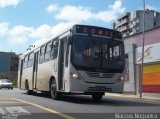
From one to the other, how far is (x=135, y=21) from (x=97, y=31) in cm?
11429

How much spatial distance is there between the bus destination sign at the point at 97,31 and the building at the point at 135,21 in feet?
298

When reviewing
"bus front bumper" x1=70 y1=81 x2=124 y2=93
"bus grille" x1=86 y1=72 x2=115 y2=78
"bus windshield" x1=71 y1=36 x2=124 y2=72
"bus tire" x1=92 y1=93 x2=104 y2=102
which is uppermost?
"bus windshield" x1=71 y1=36 x2=124 y2=72

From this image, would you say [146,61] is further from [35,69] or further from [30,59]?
[35,69]

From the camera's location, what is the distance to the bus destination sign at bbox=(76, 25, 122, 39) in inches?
776

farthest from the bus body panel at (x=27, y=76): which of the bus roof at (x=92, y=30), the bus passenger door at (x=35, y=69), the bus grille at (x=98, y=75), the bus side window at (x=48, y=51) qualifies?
the bus grille at (x=98, y=75)

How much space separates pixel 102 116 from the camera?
13.4 metres

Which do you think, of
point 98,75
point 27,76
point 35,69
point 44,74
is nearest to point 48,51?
point 44,74

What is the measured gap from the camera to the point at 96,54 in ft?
63.8

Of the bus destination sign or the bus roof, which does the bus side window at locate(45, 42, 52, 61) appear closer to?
the bus roof

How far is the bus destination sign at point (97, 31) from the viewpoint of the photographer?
1972 cm

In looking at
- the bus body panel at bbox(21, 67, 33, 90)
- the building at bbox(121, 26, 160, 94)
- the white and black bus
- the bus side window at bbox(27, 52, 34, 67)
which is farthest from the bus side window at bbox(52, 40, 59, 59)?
the building at bbox(121, 26, 160, 94)

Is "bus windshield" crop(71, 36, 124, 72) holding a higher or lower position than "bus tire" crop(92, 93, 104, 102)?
higher

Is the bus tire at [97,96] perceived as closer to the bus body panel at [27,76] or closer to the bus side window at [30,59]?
the bus body panel at [27,76]

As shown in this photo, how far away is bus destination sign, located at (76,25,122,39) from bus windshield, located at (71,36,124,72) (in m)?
0.26
